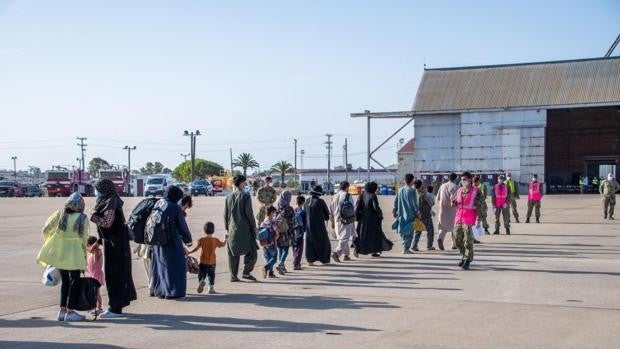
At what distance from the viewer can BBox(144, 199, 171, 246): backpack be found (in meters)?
10.3

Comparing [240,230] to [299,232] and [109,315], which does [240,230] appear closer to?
[299,232]

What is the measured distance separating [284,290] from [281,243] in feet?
6.23

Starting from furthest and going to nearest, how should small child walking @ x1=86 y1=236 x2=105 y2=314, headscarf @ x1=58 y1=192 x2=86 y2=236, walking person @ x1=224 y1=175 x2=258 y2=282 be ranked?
walking person @ x1=224 y1=175 x2=258 y2=282
small child walking @ x1=86 y1=236 x2=105 y2=314
headscarf @ x1=58 y1=192 x2=86 y2=236

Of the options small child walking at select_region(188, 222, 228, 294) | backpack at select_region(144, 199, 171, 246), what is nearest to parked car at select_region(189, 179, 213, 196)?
small child walking at select_region(188, 222, 228, 294)

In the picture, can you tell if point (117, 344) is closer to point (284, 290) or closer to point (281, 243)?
point (284, 290)

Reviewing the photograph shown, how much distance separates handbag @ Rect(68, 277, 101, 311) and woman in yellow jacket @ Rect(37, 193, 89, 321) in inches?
0.8

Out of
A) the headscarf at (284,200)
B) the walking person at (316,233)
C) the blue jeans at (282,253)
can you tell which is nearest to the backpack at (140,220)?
the blue jeans at (282,253)

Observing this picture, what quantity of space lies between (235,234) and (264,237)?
0.72m

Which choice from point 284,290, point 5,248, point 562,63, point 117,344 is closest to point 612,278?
point 284,290

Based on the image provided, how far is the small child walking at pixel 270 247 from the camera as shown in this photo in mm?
13086

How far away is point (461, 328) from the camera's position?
8.60 m

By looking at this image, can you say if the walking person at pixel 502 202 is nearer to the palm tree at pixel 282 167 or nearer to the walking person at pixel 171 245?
the walking person at pixel 171 245

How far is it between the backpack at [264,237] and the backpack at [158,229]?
2733mm

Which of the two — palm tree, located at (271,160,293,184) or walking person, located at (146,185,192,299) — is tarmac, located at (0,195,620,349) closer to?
walking person, located at (146,185,192,299)
